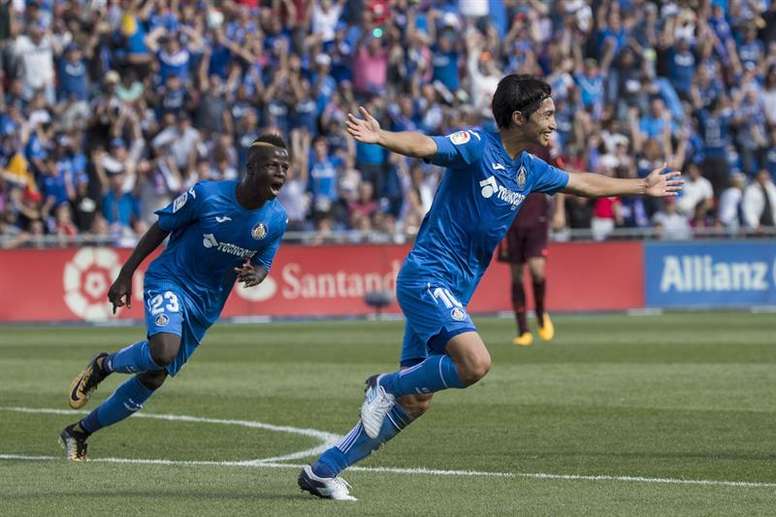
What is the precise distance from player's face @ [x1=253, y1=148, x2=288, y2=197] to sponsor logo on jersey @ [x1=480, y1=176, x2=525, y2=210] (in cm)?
165

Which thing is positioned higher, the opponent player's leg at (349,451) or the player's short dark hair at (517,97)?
the player's short dark hair at (517,97)

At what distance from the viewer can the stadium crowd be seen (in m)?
27.4

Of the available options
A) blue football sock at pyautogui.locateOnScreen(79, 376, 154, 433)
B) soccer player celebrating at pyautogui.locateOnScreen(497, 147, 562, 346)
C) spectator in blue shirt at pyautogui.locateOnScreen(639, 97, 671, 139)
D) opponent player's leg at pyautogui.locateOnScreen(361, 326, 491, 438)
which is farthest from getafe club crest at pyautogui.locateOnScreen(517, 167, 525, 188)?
spectator in blue shirt at pyautogui.locateOnScreen(639, 97, 671, 139)

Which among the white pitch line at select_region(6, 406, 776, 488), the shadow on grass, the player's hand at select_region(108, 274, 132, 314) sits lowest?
the white pitch line at select_region(6, 406, 776, 488)

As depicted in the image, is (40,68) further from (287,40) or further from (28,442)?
(28,442)

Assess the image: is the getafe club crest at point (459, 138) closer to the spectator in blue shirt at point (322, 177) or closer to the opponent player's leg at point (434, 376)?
the opponent player's leg at point (434, 376)

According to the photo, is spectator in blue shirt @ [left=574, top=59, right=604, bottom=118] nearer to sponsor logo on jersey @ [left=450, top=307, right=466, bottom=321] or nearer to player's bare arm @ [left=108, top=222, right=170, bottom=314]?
player's bare arm @ [left=108, top=222, right=170, bottom=314]

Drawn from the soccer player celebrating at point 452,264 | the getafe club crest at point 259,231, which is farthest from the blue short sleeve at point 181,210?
the soccer player celebrating at point 452,264

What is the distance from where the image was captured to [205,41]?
1166 inches

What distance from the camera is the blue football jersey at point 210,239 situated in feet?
33.5

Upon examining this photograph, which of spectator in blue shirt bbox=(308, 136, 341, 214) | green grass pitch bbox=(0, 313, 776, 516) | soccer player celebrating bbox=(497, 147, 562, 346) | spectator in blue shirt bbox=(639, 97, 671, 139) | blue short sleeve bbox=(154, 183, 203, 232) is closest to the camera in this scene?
green grass pitch bbox=(0, 313, 776, 516)

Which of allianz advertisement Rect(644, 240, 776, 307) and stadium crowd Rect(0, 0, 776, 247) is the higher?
stadium crowd Rect(0, 0, 776, 247)

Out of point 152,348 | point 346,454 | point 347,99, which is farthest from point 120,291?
point 347,99

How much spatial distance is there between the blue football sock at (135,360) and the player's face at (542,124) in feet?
9.12
